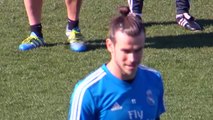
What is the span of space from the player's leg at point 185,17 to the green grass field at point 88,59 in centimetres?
8

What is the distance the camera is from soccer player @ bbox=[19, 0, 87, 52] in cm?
758

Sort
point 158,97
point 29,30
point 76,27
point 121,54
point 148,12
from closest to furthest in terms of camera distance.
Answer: point 121,54 < point 158,97 < point 76,27 < point 29,30 < point 148,12

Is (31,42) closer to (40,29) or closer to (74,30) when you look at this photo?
(40,29)

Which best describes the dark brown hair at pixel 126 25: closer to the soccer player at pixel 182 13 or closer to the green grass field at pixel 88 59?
the green grass field at pixel 88 59

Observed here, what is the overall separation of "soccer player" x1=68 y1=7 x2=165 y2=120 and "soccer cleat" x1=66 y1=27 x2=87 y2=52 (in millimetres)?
3628

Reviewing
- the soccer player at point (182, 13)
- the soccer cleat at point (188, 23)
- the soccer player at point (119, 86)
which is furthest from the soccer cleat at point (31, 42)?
the soccer player at point (119, 86)

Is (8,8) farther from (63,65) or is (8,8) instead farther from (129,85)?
(129,85)

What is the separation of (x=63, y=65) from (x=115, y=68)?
3.36 m

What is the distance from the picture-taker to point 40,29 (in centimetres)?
773

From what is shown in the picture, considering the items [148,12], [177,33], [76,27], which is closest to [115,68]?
[76,27]

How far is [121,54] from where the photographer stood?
3.79m

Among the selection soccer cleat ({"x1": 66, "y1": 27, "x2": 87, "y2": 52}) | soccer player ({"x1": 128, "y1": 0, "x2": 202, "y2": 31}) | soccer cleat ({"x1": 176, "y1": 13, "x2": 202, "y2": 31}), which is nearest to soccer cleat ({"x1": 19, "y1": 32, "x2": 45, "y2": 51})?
soccer cleat ({"x1": 66, "y1": 27, "x2": 87, "y2": 52})

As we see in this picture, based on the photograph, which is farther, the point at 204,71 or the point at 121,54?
the point at 204,71

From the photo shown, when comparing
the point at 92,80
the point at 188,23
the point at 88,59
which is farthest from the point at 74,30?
the point at 92,80
